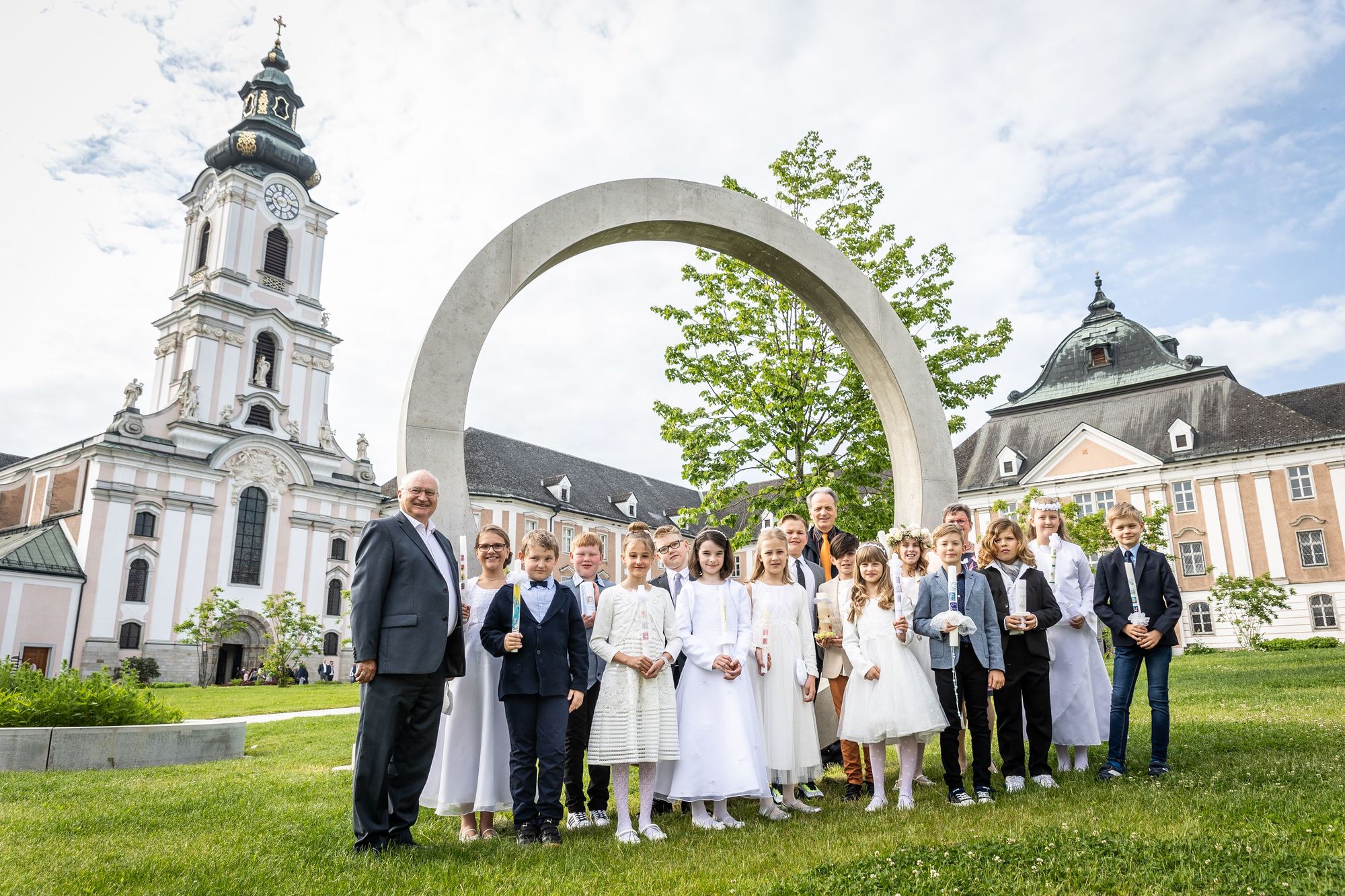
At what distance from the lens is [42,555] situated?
123 feet

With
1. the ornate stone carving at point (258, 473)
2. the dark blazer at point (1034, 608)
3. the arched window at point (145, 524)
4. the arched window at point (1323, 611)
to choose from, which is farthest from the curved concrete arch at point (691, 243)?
the ornate stone carving at point (258, 473)

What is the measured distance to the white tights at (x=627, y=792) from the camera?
5.23m

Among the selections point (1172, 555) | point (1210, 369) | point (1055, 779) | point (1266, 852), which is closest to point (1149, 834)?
point (1266, 852)

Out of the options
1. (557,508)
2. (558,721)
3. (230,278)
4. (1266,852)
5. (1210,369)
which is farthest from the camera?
(557,508)

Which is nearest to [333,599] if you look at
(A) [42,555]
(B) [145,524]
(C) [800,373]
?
(B) [145,524]

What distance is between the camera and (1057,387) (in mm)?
47781

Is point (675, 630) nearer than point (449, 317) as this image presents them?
Yes

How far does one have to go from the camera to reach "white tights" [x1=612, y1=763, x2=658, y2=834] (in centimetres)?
523

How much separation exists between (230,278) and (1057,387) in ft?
152

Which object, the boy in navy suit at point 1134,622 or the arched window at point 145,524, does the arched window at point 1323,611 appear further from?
the arched window at point 145,524

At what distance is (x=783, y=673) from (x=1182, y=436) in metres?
42.9

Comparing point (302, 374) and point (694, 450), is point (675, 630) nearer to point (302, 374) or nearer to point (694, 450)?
point (694, 450)

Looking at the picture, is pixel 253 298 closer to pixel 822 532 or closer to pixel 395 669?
pixel 822 532

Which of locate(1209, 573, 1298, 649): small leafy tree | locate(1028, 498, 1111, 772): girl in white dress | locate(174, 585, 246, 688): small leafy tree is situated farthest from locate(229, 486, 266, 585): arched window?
locate(1209, 573, 1298, 649): small leafy tree
